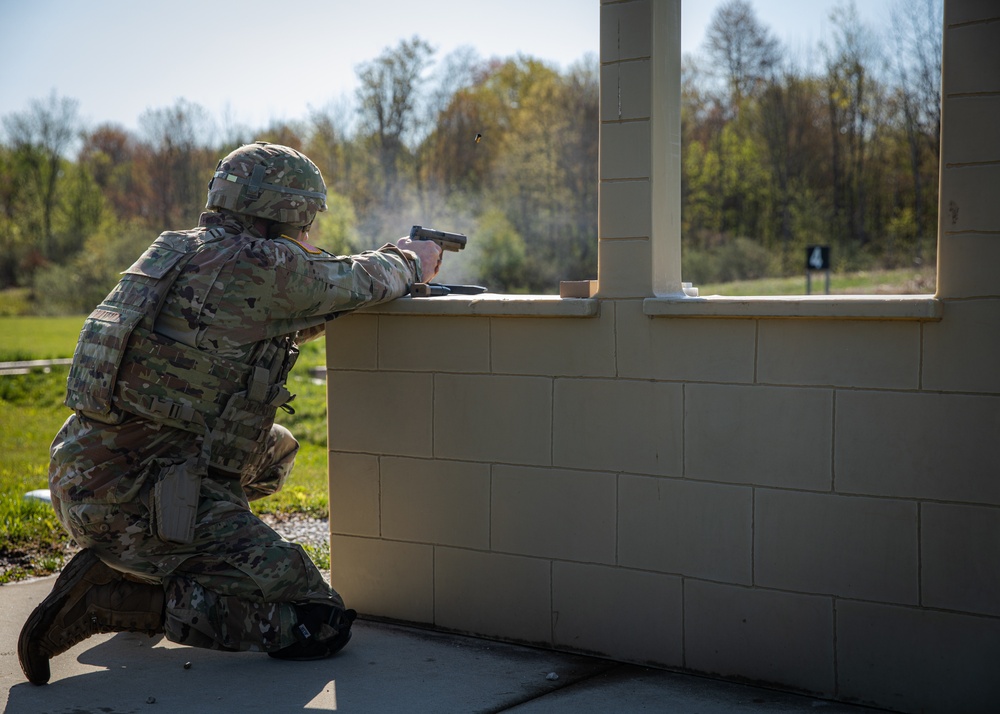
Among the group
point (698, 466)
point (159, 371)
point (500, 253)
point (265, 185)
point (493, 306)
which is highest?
point (500, 253)

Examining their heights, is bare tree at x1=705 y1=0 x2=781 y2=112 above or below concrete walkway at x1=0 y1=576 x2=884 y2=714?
above

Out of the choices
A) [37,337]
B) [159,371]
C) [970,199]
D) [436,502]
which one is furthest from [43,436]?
[37,337]

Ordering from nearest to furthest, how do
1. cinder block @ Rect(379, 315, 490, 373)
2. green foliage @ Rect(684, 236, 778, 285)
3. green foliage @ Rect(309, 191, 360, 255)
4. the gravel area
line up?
cinder block @ Rect(379, 315, 490, 373) → the gravel area → green foliage @ Rect(309, 191, 360, 255) → green foliage @ Rect(684, 236, 778, 285)

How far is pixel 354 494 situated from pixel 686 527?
135 cm

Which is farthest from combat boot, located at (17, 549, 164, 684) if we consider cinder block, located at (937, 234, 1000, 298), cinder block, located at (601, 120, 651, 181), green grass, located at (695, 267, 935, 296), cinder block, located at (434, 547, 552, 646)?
green grass, located at (695, 267, 935, 296)

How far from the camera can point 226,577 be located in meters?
3.26

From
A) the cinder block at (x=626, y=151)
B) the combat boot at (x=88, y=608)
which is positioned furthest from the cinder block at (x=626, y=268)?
the combat boot at (x=88, y=608)

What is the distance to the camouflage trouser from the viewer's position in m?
3.24

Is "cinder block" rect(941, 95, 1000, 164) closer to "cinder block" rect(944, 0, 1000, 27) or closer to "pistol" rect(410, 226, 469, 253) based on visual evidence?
"cinder block" rect(944, 0, 1000, 27)

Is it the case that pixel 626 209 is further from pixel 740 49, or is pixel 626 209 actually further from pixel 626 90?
pixel 740 49

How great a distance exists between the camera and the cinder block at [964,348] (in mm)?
2646

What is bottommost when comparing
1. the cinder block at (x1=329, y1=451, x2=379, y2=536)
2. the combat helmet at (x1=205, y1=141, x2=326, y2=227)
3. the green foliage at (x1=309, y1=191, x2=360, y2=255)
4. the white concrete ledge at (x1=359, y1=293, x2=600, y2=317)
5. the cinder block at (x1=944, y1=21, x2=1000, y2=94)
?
the cinder block at (x1=329, y1=451, x2=379, y2=536)

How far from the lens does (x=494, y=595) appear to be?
353 centimetres

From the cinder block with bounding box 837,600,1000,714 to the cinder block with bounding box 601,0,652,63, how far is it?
1.89 m
